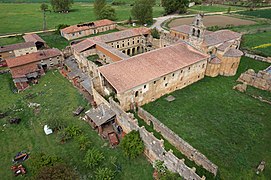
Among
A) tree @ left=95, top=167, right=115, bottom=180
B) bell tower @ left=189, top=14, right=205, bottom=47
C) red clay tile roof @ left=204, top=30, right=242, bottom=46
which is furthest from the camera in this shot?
red clay tile roof @ left=204, top=30, right=242, bottom=46

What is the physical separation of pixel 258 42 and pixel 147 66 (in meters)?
40.4

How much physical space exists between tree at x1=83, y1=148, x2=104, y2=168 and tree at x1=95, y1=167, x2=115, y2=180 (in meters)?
1.39

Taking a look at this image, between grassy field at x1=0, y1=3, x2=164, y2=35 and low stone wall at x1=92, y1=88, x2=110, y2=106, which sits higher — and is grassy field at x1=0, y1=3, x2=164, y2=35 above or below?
above

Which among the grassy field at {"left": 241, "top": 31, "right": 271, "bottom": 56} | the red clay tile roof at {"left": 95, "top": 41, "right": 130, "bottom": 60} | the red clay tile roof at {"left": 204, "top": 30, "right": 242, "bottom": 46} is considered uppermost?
the red clay tile roof at {"left": 204, "top": 30, "right": 242, "bottom": 46}

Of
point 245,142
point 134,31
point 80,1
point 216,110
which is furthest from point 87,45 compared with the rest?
point 80,1

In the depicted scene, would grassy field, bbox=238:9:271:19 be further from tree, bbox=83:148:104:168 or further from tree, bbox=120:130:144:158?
tree, bbox=83:148:104:168

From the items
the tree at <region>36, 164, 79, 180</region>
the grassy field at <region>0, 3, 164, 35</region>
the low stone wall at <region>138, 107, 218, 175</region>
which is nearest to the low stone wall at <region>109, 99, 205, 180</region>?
the low stone wall at <region>138, 107, 218, 175</region>

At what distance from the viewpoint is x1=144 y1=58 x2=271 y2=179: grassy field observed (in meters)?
24.4

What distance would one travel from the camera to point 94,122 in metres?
29.7

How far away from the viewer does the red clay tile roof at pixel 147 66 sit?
31656 millimetres

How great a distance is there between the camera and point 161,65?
1385 inches

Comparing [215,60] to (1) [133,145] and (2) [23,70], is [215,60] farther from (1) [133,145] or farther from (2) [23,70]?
(2) [23,70]

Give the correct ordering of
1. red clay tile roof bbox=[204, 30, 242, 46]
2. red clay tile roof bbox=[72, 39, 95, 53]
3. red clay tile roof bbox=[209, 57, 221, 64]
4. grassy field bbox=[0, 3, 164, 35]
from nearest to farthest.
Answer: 1. red clay tile roof bbox=[209, 57, 221, 64]
2. red clay tile roof bbox=[204, 30, 242, 46]
3. red clay tile roof bbox=[72, 39, 95, 53]
4. grassy field bbox=[0, 3, 164, 35]

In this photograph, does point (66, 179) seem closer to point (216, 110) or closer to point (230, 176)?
point (230, 176)
